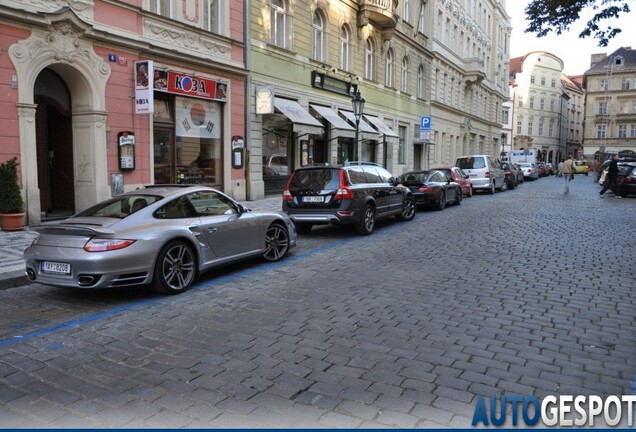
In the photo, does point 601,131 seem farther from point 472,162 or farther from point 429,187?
point 429,187

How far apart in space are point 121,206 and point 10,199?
17.8ft

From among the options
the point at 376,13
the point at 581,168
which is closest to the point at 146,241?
the point at 376,13

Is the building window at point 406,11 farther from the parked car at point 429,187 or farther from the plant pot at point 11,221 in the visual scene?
the plant pot at point 11,221

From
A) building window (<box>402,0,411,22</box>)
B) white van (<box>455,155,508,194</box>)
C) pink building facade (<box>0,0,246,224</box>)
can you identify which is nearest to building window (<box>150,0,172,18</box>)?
pink building facade (<box>0,0,246,224</box>)

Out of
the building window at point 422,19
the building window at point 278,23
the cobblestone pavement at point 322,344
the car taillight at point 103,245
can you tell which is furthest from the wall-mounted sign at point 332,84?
the car taillight at point 103,245

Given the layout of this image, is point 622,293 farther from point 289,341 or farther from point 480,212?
point 480,212

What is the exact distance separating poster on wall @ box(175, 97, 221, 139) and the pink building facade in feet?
0.11

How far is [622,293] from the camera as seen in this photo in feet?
21.4

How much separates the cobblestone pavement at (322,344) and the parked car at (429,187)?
8.49m

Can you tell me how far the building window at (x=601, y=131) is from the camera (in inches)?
3489

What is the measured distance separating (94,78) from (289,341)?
10698mm

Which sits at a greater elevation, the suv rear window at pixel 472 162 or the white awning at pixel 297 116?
the white awning at pixel 297 116

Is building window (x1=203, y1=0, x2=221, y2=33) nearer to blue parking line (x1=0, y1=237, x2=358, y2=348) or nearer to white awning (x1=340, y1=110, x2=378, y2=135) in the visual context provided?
white awning (x1=340, y1=110, x2=378, y2=135)

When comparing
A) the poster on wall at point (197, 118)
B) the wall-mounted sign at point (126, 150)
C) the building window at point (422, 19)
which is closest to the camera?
the wall-mounted sign at point (126, 150)
